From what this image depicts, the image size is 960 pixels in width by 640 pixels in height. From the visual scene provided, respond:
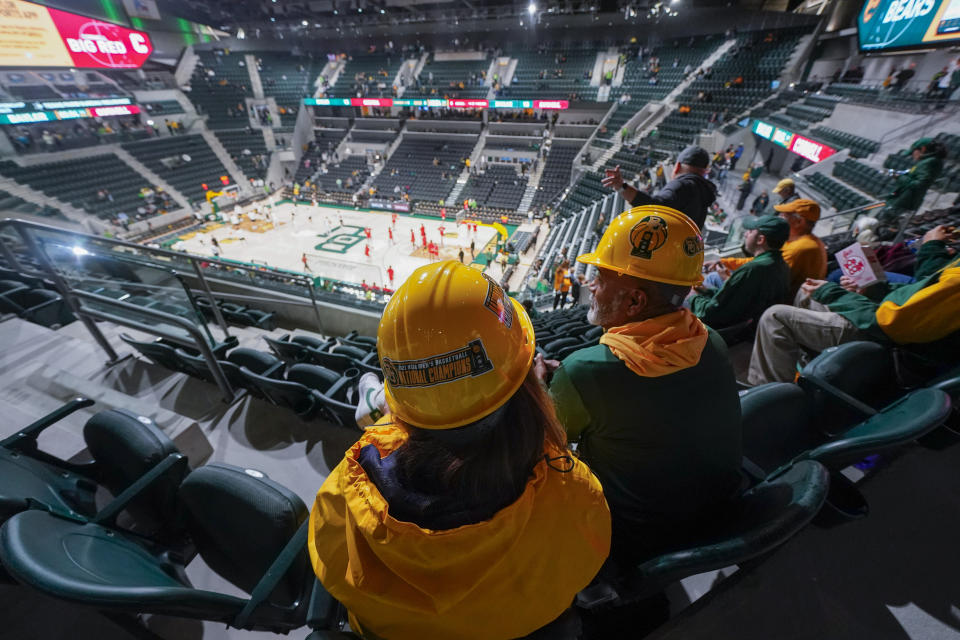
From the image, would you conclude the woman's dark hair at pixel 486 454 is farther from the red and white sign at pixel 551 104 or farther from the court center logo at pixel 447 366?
the red and white sign at pixel 551 104

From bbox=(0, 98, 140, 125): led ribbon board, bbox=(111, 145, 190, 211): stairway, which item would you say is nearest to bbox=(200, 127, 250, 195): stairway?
bbox=(111, 145, 190, 211): stairway

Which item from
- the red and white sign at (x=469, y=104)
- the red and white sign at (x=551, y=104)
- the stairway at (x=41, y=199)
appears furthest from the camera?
the red and white sign at (x=469, y=104)

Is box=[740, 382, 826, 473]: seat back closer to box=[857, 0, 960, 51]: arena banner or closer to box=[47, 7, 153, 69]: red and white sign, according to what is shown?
box=[857, 0, 960, 51]: arena banner

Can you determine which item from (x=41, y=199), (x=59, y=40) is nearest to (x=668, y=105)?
(x=59, y=40)

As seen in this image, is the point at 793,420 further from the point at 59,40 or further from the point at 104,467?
the point at 59,40

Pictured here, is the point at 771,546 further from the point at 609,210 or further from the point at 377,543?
the point at 609,210

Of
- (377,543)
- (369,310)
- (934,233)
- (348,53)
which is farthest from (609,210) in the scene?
(348,53)

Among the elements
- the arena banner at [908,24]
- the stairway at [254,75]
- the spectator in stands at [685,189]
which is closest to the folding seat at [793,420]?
the spectator in stands at [685,189]

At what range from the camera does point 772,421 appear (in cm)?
197

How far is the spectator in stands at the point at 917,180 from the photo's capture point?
190 inches

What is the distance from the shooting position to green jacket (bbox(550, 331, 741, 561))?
130cm

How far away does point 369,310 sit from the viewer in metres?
6.27

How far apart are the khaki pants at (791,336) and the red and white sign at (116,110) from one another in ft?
98.3

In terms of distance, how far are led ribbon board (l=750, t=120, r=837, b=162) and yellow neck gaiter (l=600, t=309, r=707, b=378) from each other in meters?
12.9
